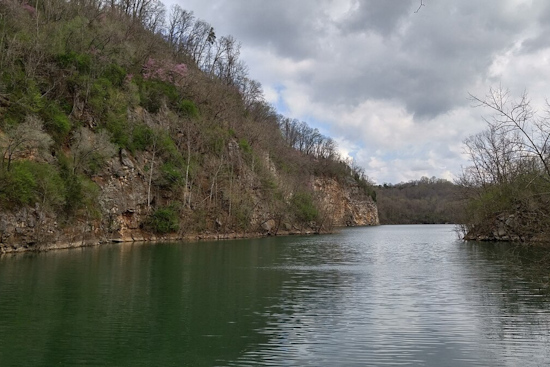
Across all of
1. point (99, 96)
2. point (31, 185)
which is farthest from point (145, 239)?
point (31, 185)

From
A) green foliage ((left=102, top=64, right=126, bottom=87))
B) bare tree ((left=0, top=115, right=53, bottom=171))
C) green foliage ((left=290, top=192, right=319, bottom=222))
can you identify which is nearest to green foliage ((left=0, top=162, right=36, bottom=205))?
bare tree ((left=0, top=115, right=53, bottom=171))

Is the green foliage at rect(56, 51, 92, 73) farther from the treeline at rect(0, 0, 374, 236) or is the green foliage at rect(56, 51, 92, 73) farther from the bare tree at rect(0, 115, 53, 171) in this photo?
the bare tree at rect(0, 115, 53, 171)

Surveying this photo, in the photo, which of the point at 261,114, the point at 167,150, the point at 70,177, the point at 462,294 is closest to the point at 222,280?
the point at 462,294

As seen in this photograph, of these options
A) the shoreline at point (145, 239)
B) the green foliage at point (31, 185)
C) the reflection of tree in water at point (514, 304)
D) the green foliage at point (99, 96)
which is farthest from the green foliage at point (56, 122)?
the reflection of tree in water at point (514, 304)

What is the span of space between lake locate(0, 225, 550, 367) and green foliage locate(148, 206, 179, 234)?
2474cm

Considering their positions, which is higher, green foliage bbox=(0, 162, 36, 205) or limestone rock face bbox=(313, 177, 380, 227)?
limestone rock face bbox=(313, 177, 380, 227)

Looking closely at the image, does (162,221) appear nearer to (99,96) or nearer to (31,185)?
(99,96)

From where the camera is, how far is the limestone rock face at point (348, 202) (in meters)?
126

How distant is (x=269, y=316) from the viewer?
15.1m

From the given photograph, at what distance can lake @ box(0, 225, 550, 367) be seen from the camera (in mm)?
10898

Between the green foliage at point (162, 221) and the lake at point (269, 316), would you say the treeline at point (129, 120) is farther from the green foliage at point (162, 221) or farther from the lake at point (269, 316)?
the lake at point (269, 316)

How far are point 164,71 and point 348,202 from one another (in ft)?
272

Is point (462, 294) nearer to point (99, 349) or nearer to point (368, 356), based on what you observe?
point (368, 356)

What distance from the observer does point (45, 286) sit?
19.6 meters
